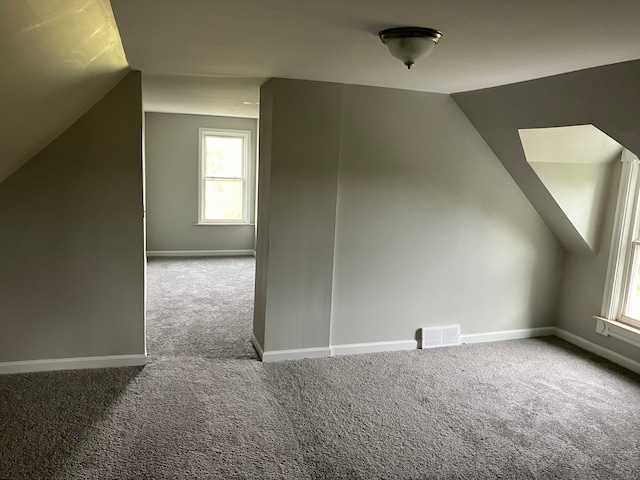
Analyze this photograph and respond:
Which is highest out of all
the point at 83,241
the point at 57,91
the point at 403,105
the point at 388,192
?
the point at 403,105

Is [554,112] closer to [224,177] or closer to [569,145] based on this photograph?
[569,145]

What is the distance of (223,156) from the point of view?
24.0 feet

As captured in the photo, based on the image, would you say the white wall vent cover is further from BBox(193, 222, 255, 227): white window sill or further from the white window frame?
BBox(193, 222, 255, 227): white window sill

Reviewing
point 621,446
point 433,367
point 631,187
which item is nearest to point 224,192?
point 433,367

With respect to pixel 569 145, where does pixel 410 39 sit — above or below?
above

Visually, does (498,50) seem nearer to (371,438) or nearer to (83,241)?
(371,438)

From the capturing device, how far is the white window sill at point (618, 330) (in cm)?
383

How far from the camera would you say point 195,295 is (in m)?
5.31

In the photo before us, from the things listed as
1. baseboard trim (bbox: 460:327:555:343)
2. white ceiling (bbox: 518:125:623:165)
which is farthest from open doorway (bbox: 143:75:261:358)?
white ceiling (bbox: 518:125:623:165)

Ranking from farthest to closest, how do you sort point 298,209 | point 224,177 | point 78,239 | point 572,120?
point 224,177 < point 298,209 < point 78,239 < point 572,120

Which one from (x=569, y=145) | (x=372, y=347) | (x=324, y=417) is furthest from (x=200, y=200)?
(x=569, y=145)

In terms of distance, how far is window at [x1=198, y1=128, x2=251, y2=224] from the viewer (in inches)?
284

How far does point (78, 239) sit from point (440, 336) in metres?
2.88

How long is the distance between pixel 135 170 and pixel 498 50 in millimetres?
2353
